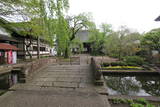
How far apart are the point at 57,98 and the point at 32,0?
22.0ft

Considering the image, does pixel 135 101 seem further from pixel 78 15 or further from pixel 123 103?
pixel 78 15

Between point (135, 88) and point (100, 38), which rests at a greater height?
point (100, 38)

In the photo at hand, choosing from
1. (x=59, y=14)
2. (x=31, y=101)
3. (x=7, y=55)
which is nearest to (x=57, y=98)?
(x=31, y=101)

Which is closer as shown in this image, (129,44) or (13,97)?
(13,97)

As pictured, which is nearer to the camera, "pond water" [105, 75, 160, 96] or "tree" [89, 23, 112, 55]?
"pond water" [105, 75, 160, 96]

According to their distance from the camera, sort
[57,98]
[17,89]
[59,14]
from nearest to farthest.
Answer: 1. [57,98]
2. [17,89]
3. [59,14]

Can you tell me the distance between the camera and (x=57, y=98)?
296 centimetres

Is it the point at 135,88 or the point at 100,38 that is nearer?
the point at 135,88

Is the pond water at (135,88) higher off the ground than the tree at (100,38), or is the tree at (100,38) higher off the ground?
the tree at (100,38)

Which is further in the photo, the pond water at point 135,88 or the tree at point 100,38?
the tree at point 100,38

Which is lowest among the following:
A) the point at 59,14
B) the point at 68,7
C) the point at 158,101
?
the point at 158,101

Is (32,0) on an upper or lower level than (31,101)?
upper

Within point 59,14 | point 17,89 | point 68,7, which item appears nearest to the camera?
point 17,89

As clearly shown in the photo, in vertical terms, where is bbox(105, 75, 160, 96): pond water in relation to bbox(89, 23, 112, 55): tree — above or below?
below
